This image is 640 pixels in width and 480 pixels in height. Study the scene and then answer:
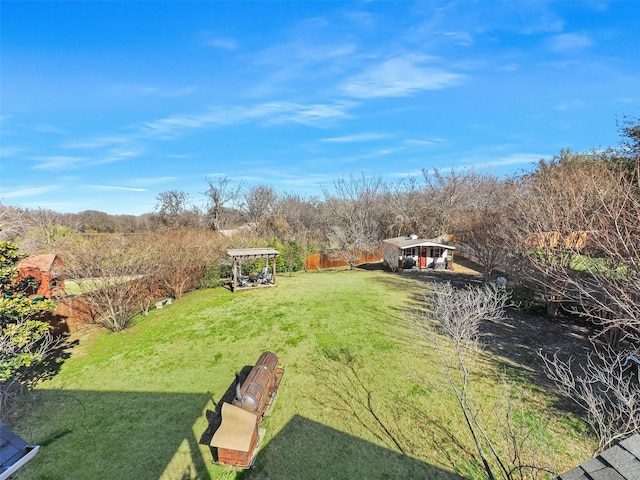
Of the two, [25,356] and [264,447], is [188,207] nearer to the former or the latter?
[25,356]

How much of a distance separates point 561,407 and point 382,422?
4354 mm

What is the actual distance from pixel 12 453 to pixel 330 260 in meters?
21.7

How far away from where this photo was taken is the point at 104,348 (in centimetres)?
973

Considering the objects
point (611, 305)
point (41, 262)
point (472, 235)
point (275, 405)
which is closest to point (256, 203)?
point (41, 262)

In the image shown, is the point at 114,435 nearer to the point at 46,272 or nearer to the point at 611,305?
the point at 46,272

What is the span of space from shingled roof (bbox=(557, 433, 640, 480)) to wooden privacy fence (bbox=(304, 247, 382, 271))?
2150 cm

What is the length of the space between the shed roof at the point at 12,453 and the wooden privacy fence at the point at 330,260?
772 inches

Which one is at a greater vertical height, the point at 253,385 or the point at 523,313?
the point at 253,385

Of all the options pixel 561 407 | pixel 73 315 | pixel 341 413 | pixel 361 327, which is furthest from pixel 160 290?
pixel 561 407

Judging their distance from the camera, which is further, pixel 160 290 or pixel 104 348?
pixel 160 290

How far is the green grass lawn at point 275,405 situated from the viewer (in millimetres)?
5309

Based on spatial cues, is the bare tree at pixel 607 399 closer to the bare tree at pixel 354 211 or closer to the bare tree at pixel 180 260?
the bare tree at pixel 180 260

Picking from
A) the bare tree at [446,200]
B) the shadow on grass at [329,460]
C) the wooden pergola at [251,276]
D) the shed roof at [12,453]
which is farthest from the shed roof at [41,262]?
the bare tree at [446,200]

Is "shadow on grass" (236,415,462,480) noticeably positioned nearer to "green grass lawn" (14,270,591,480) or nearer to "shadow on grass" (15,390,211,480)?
"green grass lawn" (14,270,591,480)
